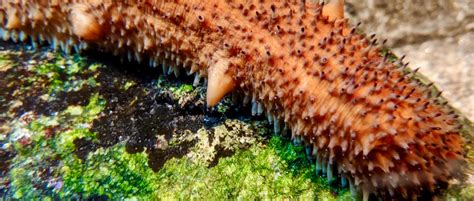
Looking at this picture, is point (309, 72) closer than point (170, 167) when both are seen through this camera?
Yes

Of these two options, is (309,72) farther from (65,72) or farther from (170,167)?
(65,72)

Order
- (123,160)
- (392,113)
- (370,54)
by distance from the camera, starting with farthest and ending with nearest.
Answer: (123,160) < (370,54) < (392,113)

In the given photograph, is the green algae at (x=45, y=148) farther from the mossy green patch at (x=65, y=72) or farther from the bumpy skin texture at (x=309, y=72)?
the bumpy skin texture at (x=309, y=72)

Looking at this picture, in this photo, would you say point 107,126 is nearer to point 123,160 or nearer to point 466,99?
point 123,160

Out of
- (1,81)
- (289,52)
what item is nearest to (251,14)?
(289,52)

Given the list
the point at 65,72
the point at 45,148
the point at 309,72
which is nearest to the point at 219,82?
the point at 309,72

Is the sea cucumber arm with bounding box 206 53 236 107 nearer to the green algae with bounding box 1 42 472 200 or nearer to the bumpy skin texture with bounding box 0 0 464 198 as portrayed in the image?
the bumpy skin texture with bounding box 0 0 464 198

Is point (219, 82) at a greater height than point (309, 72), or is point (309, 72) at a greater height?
point (309, 72)

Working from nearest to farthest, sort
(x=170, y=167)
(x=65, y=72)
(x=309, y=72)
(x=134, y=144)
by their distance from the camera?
1. (x=309, y=72)
2. (x=170, y=167)
3. (x=134, y=144)
4. (x=65, y=72)
